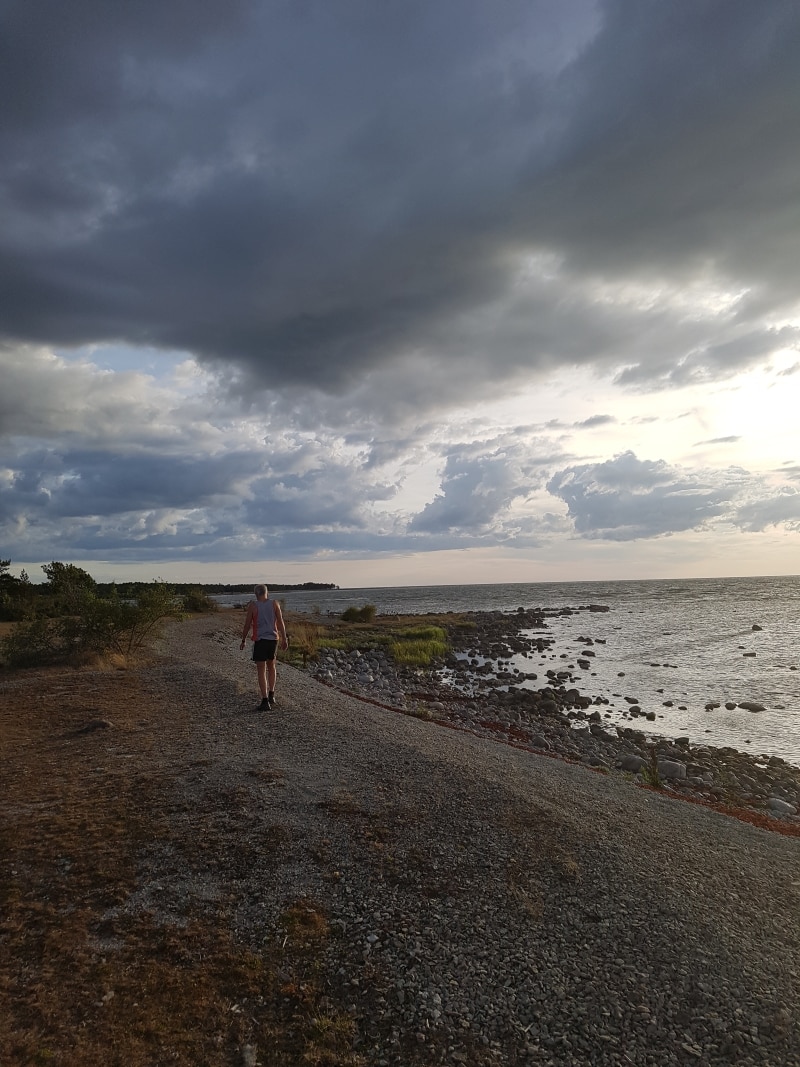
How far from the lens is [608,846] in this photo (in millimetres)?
7027

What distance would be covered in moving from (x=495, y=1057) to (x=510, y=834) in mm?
3204

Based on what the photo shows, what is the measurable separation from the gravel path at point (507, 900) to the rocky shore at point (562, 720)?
14.5ft

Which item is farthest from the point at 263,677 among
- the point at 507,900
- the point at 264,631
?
the point at 507,900

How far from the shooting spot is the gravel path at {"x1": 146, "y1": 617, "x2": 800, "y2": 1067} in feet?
13.7

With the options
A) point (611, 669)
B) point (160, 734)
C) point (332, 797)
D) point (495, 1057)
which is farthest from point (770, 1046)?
point (611, 669)

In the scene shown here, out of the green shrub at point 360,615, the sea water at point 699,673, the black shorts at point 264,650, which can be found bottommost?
the sea water at point 699,673

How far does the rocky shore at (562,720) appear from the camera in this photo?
13.4 meters

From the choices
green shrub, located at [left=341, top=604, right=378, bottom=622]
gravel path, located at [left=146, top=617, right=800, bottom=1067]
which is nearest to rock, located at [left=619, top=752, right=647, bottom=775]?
gravel path, located at [left=146, top=617, right=800, bottom=1067]

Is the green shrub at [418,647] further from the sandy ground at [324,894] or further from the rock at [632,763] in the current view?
the sandy ground at [324,894]

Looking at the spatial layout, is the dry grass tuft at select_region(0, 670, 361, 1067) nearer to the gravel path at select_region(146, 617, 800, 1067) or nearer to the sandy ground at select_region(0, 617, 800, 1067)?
the sandy ground at select_region(0, 617, 800, 1067)

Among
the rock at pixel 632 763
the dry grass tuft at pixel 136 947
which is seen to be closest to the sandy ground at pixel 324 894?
the dry grass tuft at pixel 136 947

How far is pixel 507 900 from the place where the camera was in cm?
564

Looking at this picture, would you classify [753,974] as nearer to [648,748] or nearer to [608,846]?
[608,846]

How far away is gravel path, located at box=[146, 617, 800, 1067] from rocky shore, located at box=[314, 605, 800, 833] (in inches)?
174
